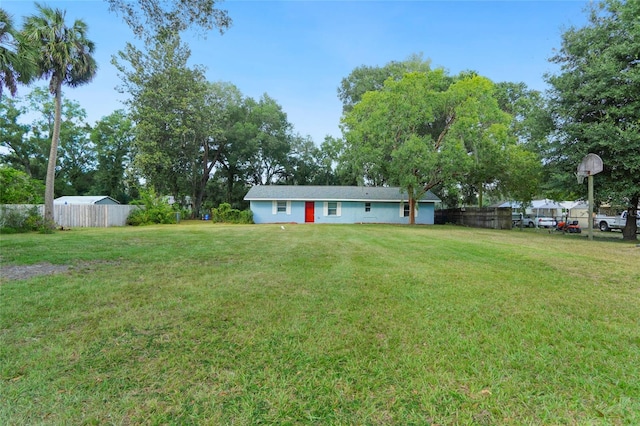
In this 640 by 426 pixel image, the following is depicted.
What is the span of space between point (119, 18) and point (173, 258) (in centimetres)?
486

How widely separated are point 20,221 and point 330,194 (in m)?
17.3

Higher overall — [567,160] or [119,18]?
[119,18]

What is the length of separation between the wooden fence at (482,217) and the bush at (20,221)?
79.0ft

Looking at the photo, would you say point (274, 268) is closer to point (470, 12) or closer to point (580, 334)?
point (580, 334)

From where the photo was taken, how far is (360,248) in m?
8.20

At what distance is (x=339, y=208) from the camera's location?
22.7 m

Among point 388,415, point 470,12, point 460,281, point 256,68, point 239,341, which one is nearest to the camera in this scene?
point 388,415

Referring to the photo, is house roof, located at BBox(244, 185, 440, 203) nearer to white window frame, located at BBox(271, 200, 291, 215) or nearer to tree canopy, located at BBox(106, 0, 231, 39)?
white window frame, located at BBox(271, 200, 291, 215)

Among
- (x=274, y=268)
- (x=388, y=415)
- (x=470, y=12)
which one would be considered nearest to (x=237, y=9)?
(x=274, y=268)

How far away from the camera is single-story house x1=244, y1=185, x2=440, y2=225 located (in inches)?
886

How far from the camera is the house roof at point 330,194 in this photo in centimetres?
2230

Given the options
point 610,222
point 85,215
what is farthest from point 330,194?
point 610,222

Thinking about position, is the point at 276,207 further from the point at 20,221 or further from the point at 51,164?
the point at 20,221

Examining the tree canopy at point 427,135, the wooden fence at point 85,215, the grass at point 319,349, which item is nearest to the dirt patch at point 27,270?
the grass at point 319,349
